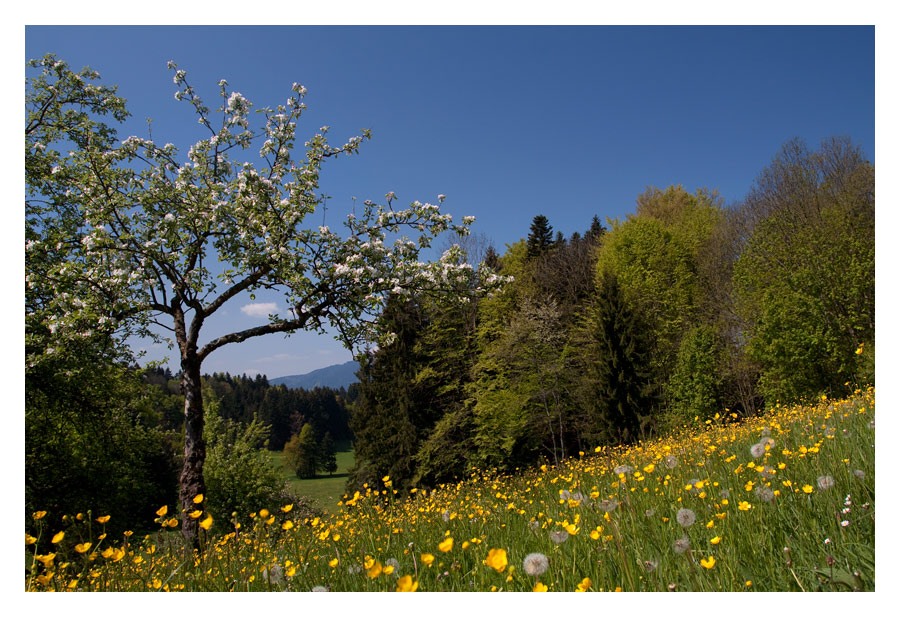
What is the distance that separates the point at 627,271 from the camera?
82.3 feet

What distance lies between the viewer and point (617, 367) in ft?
73.6

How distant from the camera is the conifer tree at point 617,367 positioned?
71.5ft

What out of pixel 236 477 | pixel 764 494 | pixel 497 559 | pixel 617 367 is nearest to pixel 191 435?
pixel 497 559

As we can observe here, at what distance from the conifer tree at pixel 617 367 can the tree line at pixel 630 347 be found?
70 millimetres

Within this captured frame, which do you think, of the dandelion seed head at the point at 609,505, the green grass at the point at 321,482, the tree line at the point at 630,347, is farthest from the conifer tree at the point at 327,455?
the dandelion seed head at the point at 609,505

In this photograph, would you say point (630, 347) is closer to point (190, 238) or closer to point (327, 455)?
point (190, 238)

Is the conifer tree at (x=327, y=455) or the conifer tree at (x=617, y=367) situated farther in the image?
the conifer tree at (x=327, y=455)

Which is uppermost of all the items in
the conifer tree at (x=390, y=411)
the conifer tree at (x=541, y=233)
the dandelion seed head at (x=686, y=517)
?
the conifer tree at (x=541, y=233)

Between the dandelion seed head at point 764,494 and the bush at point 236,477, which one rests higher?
the dandelion seed head at point 764,494

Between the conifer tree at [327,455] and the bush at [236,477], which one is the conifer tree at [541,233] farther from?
the conifer tree at [327,455]

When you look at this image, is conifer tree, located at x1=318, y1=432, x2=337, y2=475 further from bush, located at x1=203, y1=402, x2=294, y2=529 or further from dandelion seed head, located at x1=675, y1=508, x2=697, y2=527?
dandelion seed head, located at x1=675, y1=508, x2=697, y2=527

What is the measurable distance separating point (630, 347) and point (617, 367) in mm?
1178
